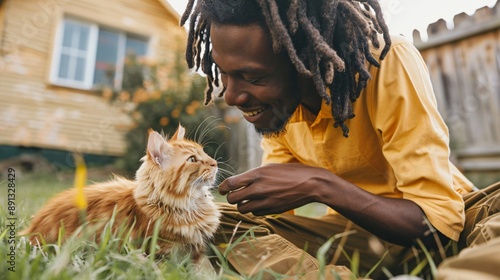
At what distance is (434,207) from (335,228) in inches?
25.2

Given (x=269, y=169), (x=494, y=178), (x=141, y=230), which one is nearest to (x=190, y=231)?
(x=141, y=230)

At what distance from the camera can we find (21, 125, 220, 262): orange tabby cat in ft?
5.14

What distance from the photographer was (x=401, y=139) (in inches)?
64.1

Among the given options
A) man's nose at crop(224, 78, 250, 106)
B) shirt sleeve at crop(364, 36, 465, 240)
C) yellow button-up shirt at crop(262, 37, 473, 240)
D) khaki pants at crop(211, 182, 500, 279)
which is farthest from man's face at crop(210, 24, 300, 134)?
khaki pants at crop(211, 182, 500, 279)

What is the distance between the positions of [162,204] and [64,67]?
8123mm

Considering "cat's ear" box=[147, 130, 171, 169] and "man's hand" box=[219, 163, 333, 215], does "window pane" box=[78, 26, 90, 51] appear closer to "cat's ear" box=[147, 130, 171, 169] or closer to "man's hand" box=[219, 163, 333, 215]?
"cat's ear" box=[147, 130, 171, 169]

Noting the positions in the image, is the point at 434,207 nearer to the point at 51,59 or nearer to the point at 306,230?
the point at 306,230

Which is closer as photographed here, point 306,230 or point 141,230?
point 141,230

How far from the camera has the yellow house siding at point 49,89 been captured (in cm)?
782

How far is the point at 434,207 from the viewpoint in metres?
1.54

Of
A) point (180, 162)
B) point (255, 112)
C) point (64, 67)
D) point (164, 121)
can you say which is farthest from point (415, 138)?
point (64, 67)

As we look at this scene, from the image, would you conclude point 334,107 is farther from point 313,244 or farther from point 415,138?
point 313,244

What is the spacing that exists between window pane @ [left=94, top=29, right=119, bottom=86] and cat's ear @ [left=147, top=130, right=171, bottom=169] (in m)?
7.75

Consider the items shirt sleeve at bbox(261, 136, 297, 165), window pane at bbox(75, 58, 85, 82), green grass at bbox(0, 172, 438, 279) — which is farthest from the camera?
window pane at bbox(75, 58, 85, 82)
